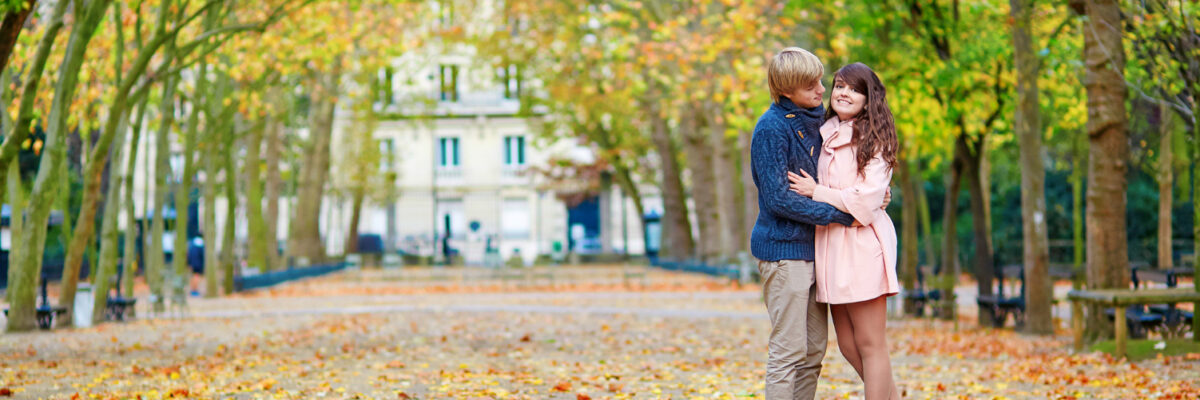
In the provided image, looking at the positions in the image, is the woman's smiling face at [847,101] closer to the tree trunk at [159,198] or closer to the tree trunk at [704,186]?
the tree trunk at [159,198]

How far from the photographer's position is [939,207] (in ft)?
122

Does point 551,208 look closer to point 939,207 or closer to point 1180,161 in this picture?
point 939,207

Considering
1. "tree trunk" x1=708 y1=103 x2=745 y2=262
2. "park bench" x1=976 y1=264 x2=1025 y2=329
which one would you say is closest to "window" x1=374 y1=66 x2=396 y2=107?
"tree trunk" x1=708 y1=103 x2=745 y2=262

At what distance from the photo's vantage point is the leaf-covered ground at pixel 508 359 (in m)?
8.69

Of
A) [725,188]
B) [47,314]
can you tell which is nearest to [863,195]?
[47,314]

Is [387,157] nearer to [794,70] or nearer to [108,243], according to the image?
[108,243]

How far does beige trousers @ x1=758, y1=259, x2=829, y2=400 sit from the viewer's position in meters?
4.84

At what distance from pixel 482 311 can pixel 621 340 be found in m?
6.39

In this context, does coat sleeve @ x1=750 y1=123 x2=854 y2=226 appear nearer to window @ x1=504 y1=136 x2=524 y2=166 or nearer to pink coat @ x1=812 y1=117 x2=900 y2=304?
pink coat @ x1=812 y1=117 x2=900 y2=304

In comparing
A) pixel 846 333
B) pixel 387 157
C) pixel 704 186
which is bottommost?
pixel 846 333

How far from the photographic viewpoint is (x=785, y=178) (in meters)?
4.79

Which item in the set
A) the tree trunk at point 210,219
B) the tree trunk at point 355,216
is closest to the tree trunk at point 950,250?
the tree trunk at point 210,219

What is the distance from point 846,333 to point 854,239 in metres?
→ 0.49

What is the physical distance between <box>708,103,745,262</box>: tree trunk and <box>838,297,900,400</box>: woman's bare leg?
21.8 meters
